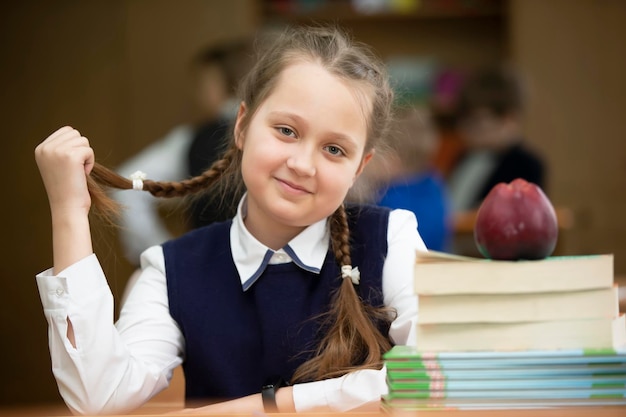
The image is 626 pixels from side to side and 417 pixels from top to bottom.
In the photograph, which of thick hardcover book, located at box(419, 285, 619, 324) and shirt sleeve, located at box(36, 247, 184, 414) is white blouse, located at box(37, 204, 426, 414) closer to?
shirt sleeve, located at box(36, 247, 184, 414)

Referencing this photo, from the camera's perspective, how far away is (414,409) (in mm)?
923

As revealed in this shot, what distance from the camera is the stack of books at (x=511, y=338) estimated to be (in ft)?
3.01

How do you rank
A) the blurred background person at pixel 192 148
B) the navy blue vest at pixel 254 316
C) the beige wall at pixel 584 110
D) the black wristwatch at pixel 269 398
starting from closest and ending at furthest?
the black wristwatch at pixel 269 398, the navy blue vest at pixel 254 316, the blurred background person at pixel 192 148, the beige wall at pixel 584 110

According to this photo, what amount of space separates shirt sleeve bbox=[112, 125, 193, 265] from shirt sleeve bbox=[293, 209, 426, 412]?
69.5 inches

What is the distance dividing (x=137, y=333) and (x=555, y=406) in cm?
68

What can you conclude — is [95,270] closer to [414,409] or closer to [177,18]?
[414,409]

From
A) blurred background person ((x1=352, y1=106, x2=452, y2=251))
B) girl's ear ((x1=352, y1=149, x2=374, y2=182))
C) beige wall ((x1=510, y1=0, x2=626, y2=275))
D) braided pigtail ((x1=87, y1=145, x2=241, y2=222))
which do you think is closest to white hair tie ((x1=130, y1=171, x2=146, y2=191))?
braided pigtail ((x1=87, y1=145, x2=241, y2=222))

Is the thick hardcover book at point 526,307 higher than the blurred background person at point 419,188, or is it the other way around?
the blurred background person at point 419,188

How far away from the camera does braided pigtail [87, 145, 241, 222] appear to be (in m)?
1.27

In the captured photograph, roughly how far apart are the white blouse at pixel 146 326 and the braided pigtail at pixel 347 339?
0.03 metres

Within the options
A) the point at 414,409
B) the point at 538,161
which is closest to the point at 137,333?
the point at 414,409

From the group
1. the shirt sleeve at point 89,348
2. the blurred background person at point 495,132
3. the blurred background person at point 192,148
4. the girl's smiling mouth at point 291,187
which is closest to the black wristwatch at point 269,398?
the shirt sleeve at point 89,348

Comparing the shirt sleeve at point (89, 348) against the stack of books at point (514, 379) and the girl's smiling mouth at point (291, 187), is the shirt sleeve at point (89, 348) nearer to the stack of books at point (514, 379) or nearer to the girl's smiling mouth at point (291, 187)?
the girl's smiling mouth at point (291, 187)

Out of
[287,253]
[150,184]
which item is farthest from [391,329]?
[150,184]
